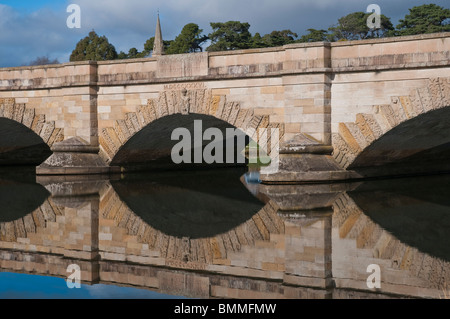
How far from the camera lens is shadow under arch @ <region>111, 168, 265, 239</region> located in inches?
336

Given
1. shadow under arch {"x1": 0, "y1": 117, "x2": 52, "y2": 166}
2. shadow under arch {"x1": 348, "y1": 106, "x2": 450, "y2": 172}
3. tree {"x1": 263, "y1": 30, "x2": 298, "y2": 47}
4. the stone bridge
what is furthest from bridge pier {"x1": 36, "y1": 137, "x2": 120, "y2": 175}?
tree {"x1": 263, "y1": 30, "x2": 298, "y2": 47}

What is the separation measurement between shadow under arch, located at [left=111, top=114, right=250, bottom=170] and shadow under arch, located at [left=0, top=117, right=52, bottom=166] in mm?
4473

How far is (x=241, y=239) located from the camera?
7.48m

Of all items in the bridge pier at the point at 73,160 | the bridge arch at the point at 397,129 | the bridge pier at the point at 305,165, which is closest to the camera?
the bridge arch at the point at 397,129

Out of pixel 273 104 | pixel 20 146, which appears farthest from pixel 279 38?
pixel 273 104

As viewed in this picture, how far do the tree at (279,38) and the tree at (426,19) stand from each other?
742 cm

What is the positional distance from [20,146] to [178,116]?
8.48 metres

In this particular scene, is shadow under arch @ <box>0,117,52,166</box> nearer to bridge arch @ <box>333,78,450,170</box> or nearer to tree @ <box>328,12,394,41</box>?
bridge arch @ <box>333,78,450,170</box>

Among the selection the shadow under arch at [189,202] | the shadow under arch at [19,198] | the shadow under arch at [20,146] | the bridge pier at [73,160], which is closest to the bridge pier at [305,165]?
the shadow under arch at [189,202]

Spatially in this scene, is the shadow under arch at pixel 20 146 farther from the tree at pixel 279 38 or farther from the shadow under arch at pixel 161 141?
the tree at pixel 279 38

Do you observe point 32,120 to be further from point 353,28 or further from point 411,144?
point 353,28

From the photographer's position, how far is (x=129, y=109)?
1580 cm

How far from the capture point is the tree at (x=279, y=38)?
4194cm

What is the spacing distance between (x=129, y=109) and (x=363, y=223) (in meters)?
8.83
